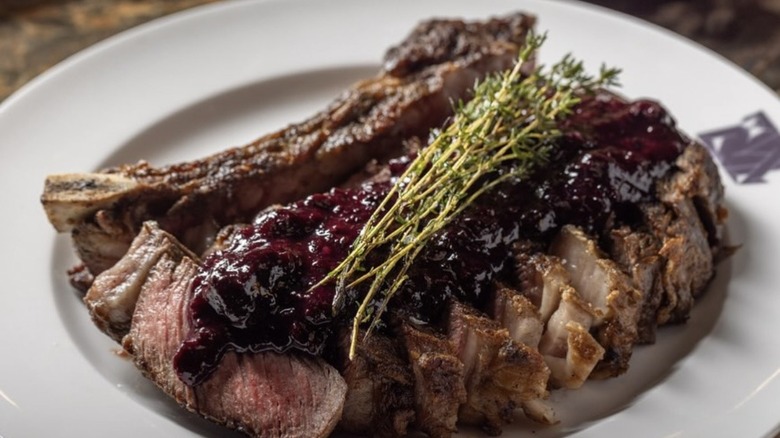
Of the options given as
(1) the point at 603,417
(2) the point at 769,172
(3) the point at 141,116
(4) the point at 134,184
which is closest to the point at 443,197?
(1) the point at 603,417

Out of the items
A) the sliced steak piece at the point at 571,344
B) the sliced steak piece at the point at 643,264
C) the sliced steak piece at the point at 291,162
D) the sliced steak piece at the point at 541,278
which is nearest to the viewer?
the sliced steak piece at the point at 571,344

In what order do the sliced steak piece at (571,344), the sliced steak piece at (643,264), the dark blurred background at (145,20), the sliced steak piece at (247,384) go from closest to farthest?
the sliced steak piece at (247,384) → the sliced steak piece at (571,344) → the sliced steak piece at (643,264) → the dark blurred background at (145,20)

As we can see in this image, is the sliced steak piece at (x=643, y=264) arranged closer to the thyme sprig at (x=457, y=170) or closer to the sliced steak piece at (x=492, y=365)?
the thyme sprig at (x=457, y=170)

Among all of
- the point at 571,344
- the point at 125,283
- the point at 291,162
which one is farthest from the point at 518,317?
the point at 125,283

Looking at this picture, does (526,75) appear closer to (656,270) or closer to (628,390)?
(656,270)

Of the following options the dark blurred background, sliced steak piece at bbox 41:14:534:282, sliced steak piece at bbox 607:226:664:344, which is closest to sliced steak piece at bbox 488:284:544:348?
sliced steak piece at bbox 607:226:664:344

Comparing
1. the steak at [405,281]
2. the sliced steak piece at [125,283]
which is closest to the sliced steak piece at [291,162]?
the steak at [405,281]
